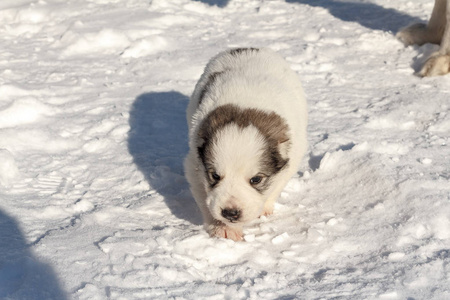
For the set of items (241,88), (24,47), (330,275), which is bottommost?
(24,47)

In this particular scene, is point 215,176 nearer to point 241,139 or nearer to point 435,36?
point 241,139

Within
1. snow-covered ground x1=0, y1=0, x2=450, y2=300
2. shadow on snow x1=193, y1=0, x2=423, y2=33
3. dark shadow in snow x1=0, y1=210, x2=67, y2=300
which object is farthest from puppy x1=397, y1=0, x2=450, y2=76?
dark shadow in snow x1=0, y1=210, x2=67, y2=300

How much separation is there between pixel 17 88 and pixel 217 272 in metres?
3.29

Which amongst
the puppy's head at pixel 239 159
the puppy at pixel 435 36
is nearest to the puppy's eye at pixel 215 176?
the puppy's head at pixel 239 159

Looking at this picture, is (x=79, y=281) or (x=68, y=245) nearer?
(x=79, y=281)

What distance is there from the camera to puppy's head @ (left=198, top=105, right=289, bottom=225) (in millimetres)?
3355

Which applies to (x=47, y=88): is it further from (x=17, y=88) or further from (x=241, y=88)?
(x=241, y=88)

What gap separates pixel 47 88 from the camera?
227 inches

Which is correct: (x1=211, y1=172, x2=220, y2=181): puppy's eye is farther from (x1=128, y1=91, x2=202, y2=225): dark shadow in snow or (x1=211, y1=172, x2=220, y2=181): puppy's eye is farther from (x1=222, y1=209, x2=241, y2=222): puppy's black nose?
(x1=128, y1=91, x2=202, y2=225): dark shadow in snow

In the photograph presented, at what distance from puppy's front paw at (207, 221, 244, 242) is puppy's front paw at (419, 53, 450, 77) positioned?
312 centimetres

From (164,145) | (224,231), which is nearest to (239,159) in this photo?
(224,231)

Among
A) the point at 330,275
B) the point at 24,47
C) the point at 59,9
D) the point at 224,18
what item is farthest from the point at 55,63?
the point at 330,275

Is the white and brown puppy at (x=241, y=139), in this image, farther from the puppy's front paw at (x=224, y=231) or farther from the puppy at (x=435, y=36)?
the puppy at (x=435, y=36)

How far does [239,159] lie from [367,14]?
4912 millimetres
